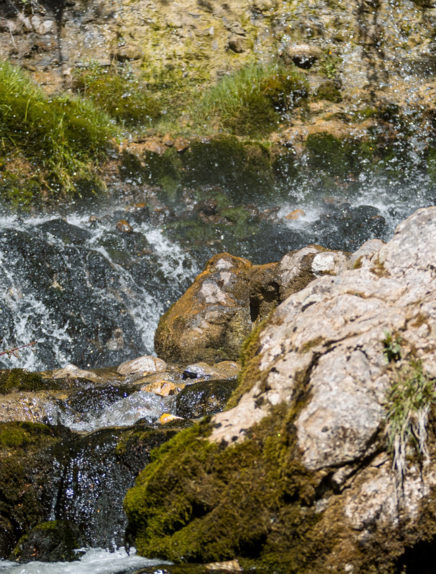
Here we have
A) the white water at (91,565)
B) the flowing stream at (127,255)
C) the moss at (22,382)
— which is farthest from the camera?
the flowing stream at (127,255)

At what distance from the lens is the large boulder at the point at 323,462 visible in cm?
258

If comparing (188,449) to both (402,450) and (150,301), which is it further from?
(150,301)

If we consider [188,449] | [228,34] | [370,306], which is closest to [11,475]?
[188,449]

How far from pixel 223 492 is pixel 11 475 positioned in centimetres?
153

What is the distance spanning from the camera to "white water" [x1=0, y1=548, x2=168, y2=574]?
2.96 meters

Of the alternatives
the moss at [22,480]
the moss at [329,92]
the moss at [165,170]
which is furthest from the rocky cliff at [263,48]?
the moss at [22,480]

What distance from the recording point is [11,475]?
359 centimetres

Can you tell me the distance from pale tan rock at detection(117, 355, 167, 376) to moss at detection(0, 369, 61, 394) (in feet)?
3.66

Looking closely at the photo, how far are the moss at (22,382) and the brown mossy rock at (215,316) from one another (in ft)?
6.06

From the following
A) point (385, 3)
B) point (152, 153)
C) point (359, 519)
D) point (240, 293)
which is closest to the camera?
point (359, 519)

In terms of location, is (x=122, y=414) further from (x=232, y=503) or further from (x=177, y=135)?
(x=177, y=135)

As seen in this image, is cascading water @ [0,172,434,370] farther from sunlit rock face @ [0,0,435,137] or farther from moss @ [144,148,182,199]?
sunlit rock face @ [0,0,435,137]

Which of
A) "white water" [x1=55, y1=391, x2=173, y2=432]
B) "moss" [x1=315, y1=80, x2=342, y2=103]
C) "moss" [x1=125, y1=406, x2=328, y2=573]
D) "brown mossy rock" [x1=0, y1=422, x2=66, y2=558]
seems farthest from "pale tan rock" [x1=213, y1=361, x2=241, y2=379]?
"moss" [x1=315, y1=80, x2=342, y2=103]

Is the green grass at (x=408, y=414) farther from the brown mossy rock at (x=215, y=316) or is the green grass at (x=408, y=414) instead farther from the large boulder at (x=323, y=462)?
the brown mossy rock at (x=215, y=316)
